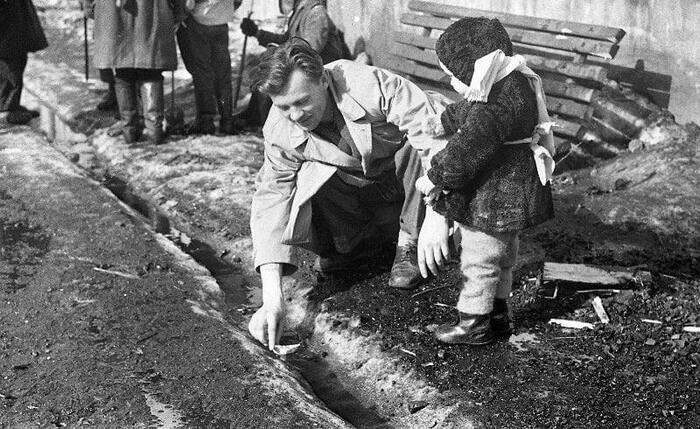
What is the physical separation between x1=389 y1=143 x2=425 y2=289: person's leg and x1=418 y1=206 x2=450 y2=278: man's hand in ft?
1.81

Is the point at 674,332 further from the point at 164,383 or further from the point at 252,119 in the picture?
the point at 252,119

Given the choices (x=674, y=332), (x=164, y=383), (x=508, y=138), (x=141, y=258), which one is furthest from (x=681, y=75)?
(x=164, y=383)

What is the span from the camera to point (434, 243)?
408 centimetres

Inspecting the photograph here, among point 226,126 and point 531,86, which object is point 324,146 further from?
point 226,126

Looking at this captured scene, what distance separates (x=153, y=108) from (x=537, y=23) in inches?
122

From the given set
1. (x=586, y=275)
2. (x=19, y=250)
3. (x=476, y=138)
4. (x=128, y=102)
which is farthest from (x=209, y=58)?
(x=476, y=138)

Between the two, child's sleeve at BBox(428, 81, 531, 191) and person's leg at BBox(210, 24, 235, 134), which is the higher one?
child's sleeve at BBox(428, 81, 531, 191)

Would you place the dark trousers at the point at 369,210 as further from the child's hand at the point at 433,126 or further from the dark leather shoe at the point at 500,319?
the dark leather shoe at the point at 500,319

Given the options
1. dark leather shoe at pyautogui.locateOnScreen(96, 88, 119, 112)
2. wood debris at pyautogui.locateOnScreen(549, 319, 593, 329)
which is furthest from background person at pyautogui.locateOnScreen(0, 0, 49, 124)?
wood debris at pyautogui.locateOnScreen(549, 319, 593, 329)

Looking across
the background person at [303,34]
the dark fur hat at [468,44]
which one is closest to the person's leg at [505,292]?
the dark fur hat at [468,44]

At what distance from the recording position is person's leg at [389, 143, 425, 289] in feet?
15.3

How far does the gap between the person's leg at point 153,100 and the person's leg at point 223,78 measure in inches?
18.8

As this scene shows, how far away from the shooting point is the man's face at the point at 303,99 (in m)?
4.14

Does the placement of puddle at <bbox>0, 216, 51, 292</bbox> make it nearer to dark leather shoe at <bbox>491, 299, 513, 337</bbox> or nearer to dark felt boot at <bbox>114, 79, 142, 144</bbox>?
dark felt boot at <bbox>114, 79, 142, 144</bbox>
